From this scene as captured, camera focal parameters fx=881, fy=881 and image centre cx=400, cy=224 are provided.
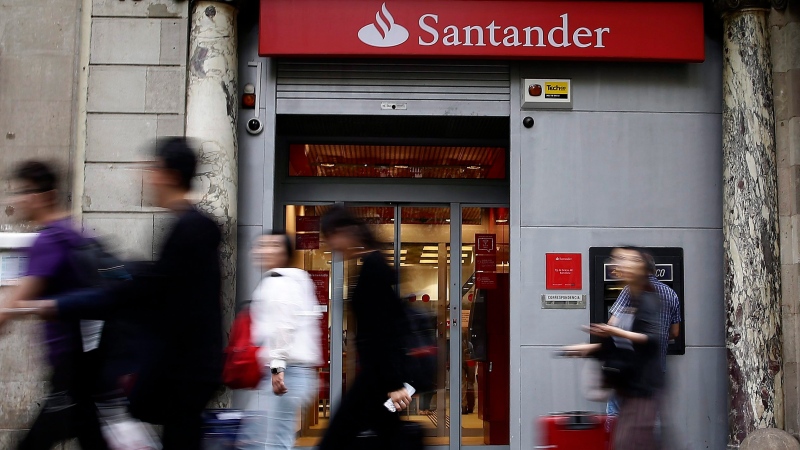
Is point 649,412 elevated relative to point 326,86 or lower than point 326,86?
A: lower

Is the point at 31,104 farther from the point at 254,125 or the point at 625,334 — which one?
the point at 625,334

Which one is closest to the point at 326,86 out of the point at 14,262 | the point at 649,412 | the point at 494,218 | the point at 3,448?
the point at 494,218

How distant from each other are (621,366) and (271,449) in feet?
6.59

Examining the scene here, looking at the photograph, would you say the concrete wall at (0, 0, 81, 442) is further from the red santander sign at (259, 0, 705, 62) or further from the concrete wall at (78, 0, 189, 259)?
the red santander sign at (259, 0, 705, 62)

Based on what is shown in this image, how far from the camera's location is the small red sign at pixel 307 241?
31.4 feet

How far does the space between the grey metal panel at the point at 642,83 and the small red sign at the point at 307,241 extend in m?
2.82

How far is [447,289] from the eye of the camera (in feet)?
31.4

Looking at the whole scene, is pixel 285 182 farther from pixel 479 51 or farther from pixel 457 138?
pixel 479 51

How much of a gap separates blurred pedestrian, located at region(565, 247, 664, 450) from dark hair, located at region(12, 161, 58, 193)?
3.02 metres

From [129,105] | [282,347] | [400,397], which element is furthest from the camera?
[129,105]

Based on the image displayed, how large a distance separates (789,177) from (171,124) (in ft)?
19.4

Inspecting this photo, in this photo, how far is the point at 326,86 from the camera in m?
8.80

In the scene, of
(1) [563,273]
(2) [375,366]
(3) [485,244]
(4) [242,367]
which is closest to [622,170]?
(1) [563,273]

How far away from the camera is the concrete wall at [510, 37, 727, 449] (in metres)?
8.54
